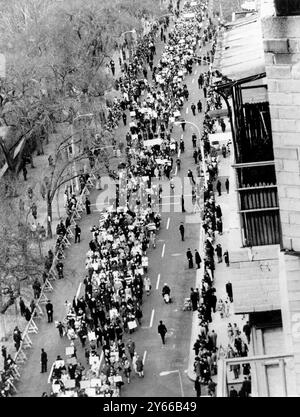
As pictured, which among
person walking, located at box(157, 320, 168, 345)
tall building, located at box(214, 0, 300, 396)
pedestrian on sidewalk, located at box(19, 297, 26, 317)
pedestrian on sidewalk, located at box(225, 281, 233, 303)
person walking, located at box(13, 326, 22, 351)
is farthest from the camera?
pedestrian on sidewalk, located at box(19, 297, 26, 317)

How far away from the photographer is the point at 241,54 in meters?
32.6

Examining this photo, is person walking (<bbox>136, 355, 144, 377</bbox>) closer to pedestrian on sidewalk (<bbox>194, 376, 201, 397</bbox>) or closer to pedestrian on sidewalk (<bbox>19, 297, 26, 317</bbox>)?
pedestrian on sidewalk (<bbox>194, 376, 201, 397</bbox>)

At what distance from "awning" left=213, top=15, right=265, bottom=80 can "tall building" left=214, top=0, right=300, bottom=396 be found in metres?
0.03

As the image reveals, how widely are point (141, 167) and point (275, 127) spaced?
57.7 metres

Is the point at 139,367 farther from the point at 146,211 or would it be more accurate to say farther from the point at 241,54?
the point at 146,211

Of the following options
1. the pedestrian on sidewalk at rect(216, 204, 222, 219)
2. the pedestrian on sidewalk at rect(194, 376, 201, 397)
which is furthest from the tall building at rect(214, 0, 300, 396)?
the pedestrian on sidewalk at rect(216, 204, 222, 219)

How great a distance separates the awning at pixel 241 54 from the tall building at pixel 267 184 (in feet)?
0.09

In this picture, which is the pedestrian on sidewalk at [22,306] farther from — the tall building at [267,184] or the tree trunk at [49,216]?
the tall building at [267,184]

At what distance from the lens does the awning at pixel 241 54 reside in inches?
1228

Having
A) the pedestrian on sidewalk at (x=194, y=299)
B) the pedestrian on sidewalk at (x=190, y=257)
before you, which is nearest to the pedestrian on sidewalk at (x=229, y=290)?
the pedestrian on sidewalk at (x=194, y=299)

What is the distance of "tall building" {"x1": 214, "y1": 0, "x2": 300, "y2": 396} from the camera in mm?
18547

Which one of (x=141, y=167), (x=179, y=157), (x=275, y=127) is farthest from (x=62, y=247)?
(x=275, y=127)

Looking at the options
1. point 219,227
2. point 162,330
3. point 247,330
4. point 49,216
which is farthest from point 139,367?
point 49,216

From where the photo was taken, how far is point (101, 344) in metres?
50.7
